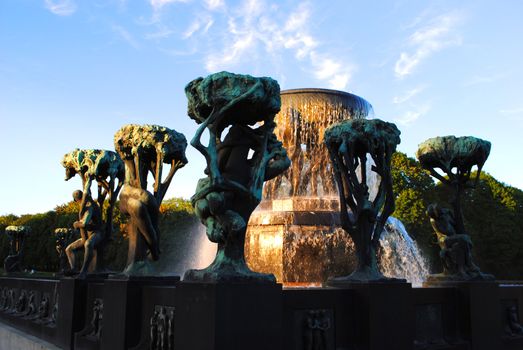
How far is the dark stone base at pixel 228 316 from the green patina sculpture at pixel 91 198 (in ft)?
16.0

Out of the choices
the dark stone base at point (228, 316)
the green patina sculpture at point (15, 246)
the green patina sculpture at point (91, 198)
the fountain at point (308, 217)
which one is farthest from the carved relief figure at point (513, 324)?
the green patina sculpture at point (15, 246)

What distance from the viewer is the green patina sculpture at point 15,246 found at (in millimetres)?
18844

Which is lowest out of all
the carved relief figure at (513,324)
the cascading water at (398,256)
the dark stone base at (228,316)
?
the carved relief figure at (513,324)

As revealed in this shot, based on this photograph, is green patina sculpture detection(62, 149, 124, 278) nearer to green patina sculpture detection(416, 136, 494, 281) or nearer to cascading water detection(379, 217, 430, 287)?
green patina sculpture detection(416, 136, 494, 281)

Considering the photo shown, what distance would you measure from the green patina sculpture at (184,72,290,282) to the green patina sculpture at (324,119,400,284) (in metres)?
1.67

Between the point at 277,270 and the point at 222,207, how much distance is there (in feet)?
24.5

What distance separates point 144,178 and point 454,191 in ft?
16.7

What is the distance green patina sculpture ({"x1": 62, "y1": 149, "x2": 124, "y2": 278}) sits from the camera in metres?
9.34

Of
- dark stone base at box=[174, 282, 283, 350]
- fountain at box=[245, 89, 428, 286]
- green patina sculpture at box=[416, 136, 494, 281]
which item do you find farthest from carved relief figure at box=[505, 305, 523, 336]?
dark stone base at box=[174, 282, 283, 350]

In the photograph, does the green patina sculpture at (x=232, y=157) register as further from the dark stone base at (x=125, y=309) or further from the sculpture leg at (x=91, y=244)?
the sculpture leg at (x=91, y=244)

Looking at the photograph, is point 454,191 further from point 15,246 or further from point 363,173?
point 15,246

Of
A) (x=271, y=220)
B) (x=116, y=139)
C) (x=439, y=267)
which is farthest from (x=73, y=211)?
(x=116, y=139)

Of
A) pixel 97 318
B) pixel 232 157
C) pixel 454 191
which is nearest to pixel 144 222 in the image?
pixel 97 318

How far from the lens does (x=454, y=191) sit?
862 centimetres
